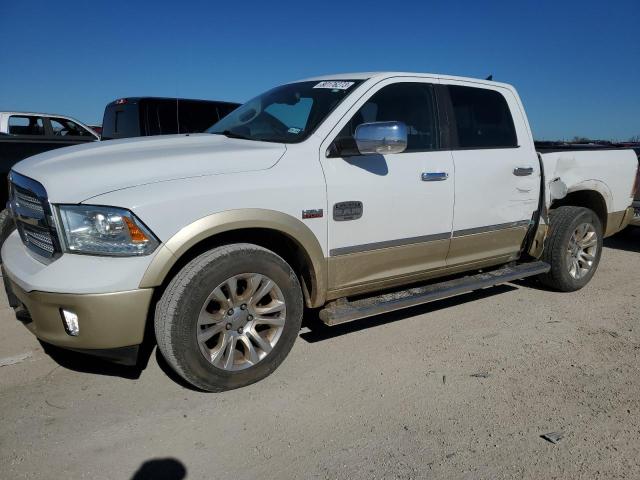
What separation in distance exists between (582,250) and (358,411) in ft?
11.0

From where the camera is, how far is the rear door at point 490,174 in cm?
380

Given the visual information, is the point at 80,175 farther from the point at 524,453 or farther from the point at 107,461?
the point at 524,453

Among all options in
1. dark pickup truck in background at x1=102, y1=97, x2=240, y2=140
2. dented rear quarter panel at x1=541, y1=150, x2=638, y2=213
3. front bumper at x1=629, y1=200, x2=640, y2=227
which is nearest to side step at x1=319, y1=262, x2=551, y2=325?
dented rear quarter panel at x1=541, y1=150, x2=638, y2=213

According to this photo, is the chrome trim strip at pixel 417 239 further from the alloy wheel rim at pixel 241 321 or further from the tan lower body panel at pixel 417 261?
the alloy wheel rim at pixel 241 321

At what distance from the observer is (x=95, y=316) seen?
2.47 metres

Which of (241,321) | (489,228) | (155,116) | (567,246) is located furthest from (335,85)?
(155,116)

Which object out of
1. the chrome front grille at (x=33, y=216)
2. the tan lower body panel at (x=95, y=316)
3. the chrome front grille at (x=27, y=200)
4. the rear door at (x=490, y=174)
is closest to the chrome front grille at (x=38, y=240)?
the chrome front grille at (x=33, y=216)

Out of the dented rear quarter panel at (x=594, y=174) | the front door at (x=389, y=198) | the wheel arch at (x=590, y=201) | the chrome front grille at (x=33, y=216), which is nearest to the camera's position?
the chrome front grille at (x=33, y=216)

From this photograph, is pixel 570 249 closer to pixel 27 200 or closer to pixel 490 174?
pixel 490 174

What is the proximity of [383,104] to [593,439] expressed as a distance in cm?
244

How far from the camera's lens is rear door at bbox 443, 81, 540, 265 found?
3.80m

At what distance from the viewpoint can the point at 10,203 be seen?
3.12 meters

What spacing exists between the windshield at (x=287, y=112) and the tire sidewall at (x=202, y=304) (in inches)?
33.3

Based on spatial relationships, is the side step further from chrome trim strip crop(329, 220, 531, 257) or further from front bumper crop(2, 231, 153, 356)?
front bumper crop(2, 231, 153, 356)
